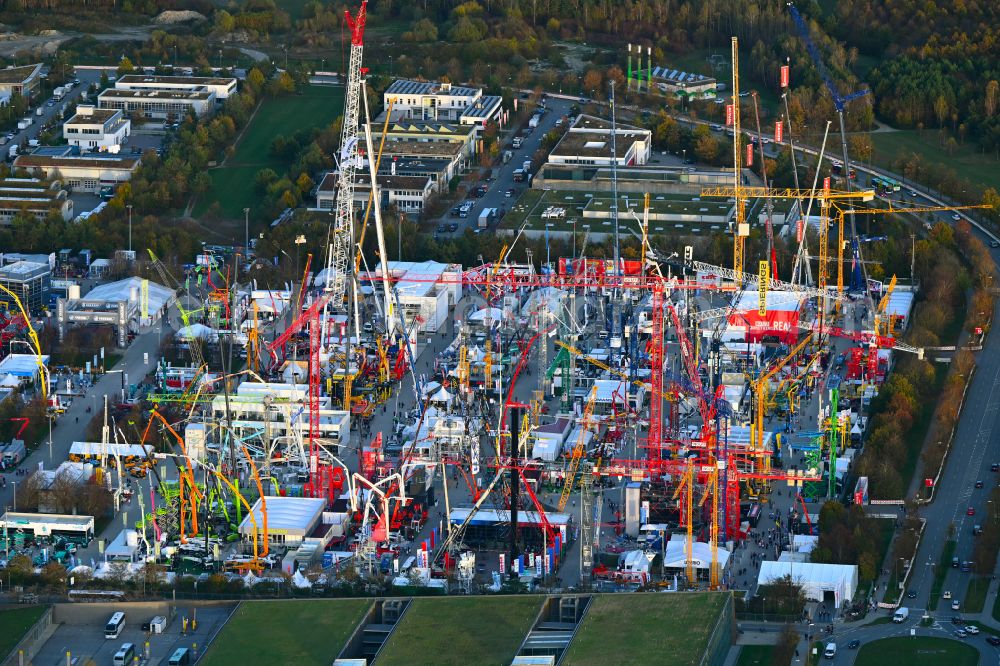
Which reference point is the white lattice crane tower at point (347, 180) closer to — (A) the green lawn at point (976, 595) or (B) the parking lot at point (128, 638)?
(B) the parking lot at point (128, 638)

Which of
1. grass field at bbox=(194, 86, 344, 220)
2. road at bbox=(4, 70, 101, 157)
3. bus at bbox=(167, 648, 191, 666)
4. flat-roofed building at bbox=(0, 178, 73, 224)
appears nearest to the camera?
bus at bbox=(167, 648, 191, 666)

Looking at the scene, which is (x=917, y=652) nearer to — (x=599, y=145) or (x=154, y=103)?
(x=599, y=145)

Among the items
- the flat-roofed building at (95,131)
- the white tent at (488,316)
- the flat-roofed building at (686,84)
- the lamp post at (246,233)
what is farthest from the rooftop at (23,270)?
the flat-roofed building at (686,84)

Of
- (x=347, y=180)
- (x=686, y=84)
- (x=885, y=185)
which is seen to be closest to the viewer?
(x=347, y=180)

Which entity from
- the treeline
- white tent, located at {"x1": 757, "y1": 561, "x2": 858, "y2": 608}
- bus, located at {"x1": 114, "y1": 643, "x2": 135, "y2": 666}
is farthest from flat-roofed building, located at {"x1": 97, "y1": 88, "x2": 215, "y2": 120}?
bus, located at {"x1": 114, "y1": 643, "x2": 135, "y2": 666}

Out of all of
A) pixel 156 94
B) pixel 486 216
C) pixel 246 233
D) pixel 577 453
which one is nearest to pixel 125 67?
pixel 156 94

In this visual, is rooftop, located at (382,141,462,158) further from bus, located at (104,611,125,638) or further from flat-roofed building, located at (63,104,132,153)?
bus, located at (104,611,125,638)

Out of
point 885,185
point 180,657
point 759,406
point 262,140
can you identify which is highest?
point 759,406
